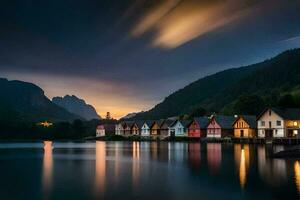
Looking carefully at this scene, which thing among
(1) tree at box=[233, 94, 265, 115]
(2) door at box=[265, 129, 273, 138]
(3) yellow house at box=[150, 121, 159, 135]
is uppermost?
(1) tree at box=[233, 94, 265, 115]

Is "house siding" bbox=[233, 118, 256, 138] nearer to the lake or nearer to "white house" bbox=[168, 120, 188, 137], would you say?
"white house" bbox=[168, 120, 188, 137]

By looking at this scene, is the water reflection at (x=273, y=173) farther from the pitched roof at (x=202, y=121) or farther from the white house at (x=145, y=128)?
the white house at (x=145, y=128)

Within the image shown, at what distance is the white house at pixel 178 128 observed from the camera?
151 metres

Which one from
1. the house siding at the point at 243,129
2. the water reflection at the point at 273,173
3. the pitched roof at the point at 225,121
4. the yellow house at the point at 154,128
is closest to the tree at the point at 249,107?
the pitched roof at the point at 225,121

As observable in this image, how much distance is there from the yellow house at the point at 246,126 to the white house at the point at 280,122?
6109 mm

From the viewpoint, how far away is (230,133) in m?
131

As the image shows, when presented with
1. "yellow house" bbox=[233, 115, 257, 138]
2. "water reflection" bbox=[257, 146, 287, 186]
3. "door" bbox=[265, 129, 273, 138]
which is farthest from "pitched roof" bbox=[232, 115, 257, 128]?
"water reflection" bbox=[257, 146, 287, 186]

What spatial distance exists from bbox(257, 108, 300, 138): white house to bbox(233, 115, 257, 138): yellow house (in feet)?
20.0

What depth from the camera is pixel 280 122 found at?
10788 cm

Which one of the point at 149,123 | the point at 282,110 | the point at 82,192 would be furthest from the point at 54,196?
the point at 149,123

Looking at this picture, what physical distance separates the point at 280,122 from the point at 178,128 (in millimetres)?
52783

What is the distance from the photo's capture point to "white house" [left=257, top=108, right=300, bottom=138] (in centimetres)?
10706

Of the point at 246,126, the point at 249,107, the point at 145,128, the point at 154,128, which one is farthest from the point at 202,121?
the point at 145,128

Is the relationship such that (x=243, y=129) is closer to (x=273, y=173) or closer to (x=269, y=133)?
(x=269, y=133)
